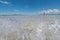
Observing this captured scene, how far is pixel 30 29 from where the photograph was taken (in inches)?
108

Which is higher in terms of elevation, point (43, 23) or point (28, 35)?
point (43, 23)

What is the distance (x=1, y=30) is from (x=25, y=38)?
0.65m

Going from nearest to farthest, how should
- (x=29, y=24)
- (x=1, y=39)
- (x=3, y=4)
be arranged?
(x=1, y=39) → (x=29, y=24) → (x=3, y=4)

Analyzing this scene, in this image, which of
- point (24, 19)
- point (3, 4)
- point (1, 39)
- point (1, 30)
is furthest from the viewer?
point (3, 4)

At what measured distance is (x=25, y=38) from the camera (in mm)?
2480

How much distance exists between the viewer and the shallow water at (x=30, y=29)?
2.51m

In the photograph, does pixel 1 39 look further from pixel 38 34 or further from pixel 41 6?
pixel 41 6

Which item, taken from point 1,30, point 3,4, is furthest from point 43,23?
point 3,4

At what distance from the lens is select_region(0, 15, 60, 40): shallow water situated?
2512 mm

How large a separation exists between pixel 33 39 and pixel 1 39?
0.75 metres

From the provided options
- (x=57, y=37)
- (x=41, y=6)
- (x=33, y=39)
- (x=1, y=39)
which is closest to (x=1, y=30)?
(x=1, y=39)

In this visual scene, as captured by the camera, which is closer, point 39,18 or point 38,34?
point 38,34

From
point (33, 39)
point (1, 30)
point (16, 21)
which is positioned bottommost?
point (33, 39)

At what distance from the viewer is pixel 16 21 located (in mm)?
2996
